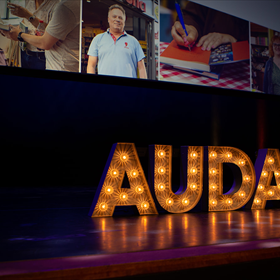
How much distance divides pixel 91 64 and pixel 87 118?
2.09m

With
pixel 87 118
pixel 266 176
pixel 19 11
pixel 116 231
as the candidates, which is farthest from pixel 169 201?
pixel 87 118

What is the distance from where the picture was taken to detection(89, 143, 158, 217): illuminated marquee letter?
2.28 m

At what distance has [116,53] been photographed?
3527 millimetres

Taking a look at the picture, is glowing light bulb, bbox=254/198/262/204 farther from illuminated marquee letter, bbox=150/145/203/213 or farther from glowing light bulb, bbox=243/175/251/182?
illuminated marquee letter, bbox=150/145/203/213

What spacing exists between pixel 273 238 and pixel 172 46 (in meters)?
2.91

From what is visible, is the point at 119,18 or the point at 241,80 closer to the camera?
the point at 119,18

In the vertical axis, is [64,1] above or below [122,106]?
above

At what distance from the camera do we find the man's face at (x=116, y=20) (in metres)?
3.39

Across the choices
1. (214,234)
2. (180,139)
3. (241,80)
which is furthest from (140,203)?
(180,139)

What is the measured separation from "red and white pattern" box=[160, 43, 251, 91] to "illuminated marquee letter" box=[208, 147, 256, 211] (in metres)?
1.55

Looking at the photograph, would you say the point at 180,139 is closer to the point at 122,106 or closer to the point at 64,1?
the point at 122,106

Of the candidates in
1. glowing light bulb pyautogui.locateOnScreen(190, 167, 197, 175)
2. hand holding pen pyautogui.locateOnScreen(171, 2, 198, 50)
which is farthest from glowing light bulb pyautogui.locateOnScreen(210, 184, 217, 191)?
hand holding pen pyautogui.locateOnScreen(171, 2, 198, 50)

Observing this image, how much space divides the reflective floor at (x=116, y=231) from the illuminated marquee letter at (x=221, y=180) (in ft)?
0.35

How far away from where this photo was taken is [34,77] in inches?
184
